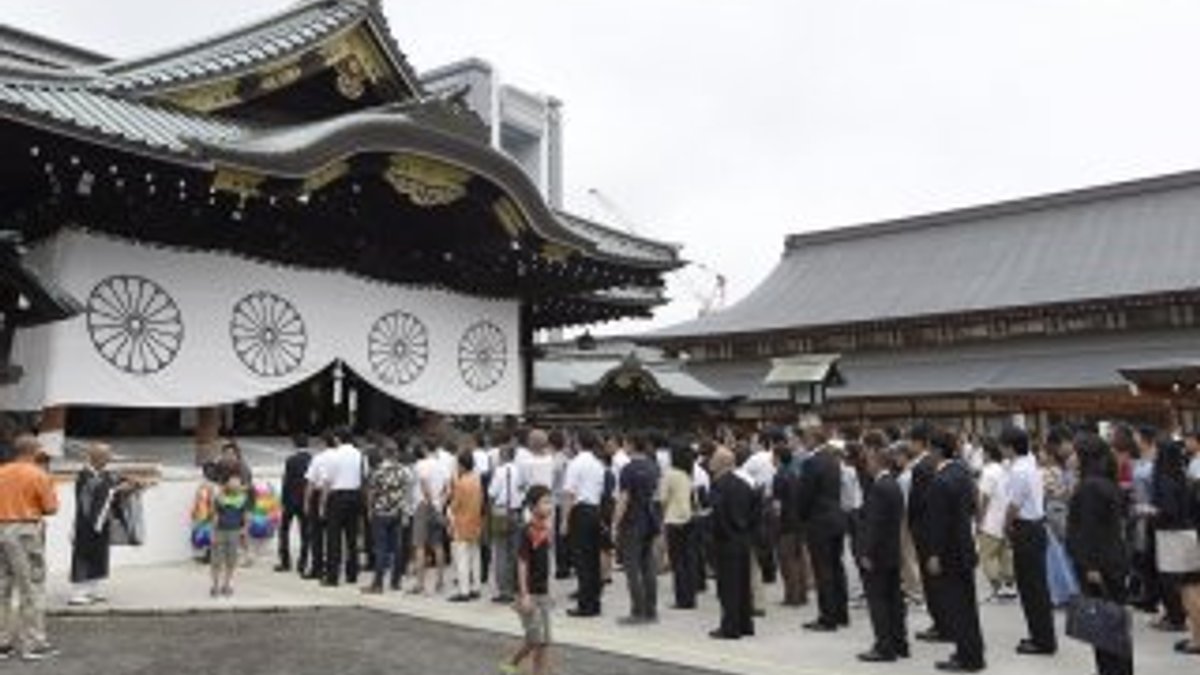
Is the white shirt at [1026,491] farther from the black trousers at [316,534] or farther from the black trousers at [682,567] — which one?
the black trousers at [316,534]

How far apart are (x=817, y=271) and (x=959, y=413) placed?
12230 mm

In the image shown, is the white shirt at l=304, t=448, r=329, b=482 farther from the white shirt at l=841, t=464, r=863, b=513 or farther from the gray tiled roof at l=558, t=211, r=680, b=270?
the gray tiled roof at l=558, t=211, r=680, b=270

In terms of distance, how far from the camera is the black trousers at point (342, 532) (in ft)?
46.9

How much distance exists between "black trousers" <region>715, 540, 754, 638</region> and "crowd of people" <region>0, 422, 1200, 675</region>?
2cm

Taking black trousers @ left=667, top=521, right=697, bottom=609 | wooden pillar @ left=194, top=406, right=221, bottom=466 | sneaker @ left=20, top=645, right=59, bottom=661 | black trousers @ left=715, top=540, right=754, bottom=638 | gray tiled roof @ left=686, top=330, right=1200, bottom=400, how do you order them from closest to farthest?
1. sneaker @ left=20, top=645, right=59, bottom=661
2. black trousers @ left=715, top=540, right=754, bottom=638
3. black trousers @ left=667, top=521, right=697, bottom=609
4. wooden pillar @ left=194, top=406, right=221, bottom=466
5. gray tiled roof @ left=686, top=330, right=1200, bottom=400

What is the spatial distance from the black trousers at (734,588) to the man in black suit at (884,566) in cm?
133

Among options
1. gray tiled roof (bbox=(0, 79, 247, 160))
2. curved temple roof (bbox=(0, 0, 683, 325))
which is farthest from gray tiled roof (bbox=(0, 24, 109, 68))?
gray tiled roof (bbox=(0, 79, 247, 160))

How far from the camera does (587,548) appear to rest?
12.3 meters

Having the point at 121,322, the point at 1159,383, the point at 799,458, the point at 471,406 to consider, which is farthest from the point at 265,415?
the point at 1159,383

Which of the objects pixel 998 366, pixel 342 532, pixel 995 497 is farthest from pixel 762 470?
pixel 998 366

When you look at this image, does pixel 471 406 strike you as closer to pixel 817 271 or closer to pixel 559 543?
pixel 559 543

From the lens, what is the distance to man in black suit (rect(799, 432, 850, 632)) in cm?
1138

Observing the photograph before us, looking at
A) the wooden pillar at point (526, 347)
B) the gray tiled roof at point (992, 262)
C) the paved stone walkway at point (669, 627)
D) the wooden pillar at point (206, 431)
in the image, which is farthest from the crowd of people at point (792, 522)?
the gray tiled roof at point (992, 262)

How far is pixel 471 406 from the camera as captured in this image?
21594 mm
